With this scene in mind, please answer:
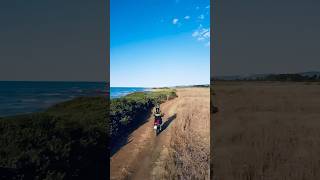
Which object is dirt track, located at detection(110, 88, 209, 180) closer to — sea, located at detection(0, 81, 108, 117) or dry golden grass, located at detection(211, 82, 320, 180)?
dry golden grass, located at detection(211, 82, 320, 180)

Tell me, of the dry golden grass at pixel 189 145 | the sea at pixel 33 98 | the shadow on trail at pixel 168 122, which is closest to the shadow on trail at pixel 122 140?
the shadow on trail at pixel 168 122

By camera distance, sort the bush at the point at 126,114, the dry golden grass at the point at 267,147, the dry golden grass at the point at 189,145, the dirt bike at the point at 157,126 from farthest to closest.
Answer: the dirt bike at the point at 157,126 < the bush at the point at 126,114 < the dry golden grass at the point at 189,145 < the dry golden grass at the point at 267,147

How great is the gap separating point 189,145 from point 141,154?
1814 millimetres

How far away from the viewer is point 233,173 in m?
8.11

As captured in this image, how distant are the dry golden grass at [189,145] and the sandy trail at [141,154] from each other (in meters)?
0.27

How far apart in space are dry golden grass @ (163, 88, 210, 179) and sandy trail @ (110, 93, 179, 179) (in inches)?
10.7

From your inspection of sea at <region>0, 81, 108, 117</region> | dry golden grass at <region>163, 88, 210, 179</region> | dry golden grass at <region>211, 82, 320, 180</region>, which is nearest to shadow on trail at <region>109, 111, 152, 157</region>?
dry golden grass at <region>163, 88, 210, 179</region>

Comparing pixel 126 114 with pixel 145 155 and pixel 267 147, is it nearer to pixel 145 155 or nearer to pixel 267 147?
pixel 145 155

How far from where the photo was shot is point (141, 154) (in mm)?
9430

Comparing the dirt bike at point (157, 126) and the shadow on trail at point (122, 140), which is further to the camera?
the dirt bike at point (157, 126)

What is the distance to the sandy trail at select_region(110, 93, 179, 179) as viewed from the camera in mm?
8484

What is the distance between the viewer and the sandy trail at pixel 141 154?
27.8 feet

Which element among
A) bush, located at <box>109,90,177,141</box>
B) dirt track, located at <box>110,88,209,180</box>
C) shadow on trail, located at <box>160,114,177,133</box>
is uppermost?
bush, located at <box>109,90,177,141</box>

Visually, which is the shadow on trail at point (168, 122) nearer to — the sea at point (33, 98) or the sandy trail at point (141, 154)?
the sandy trail at point (141, 154)
